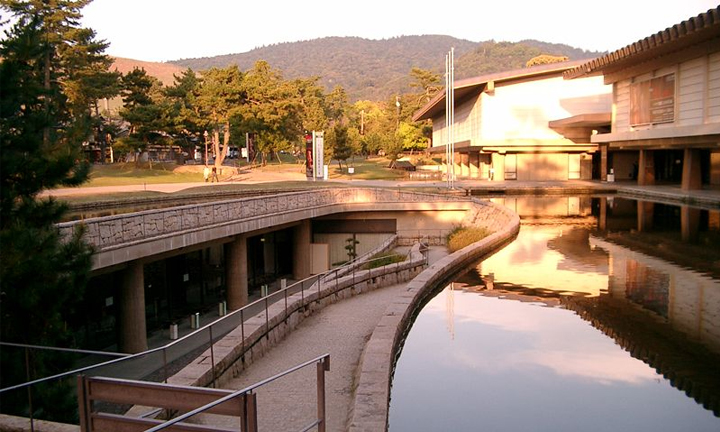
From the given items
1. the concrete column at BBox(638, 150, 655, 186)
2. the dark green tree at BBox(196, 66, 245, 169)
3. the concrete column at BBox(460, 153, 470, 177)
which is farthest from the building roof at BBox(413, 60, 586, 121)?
the dark green tree at BBox(196, 66, 245, 169)

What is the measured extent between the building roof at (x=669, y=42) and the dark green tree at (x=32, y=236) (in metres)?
29.3

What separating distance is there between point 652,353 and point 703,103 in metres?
30.2

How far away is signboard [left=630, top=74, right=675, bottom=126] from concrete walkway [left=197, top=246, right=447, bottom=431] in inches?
1211

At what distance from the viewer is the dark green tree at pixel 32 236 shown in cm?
980

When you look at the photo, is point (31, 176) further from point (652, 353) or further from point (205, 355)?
point (652, 353)

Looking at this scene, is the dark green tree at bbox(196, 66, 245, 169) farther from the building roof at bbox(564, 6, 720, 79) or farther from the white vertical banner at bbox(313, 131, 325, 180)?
the building roof at bbox(564, 6, 720, 79)

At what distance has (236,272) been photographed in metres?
28.5

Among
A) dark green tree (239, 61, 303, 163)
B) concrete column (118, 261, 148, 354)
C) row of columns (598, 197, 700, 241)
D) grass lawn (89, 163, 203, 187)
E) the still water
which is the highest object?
dark green tree (239, 61, 303, 163)

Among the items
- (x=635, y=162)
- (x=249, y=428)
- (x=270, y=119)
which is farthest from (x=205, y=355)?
(x=270, y=119)

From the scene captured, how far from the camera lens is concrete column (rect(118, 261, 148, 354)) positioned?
21.2 metres

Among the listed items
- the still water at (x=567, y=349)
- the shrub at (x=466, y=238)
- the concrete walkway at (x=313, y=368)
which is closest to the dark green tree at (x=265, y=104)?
the shrub at (x=466, y=238)

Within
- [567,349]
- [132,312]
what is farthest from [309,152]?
[567,349]

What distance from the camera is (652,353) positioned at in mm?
10625

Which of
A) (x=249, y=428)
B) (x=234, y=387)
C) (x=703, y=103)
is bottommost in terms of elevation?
(x=234, y=387)
